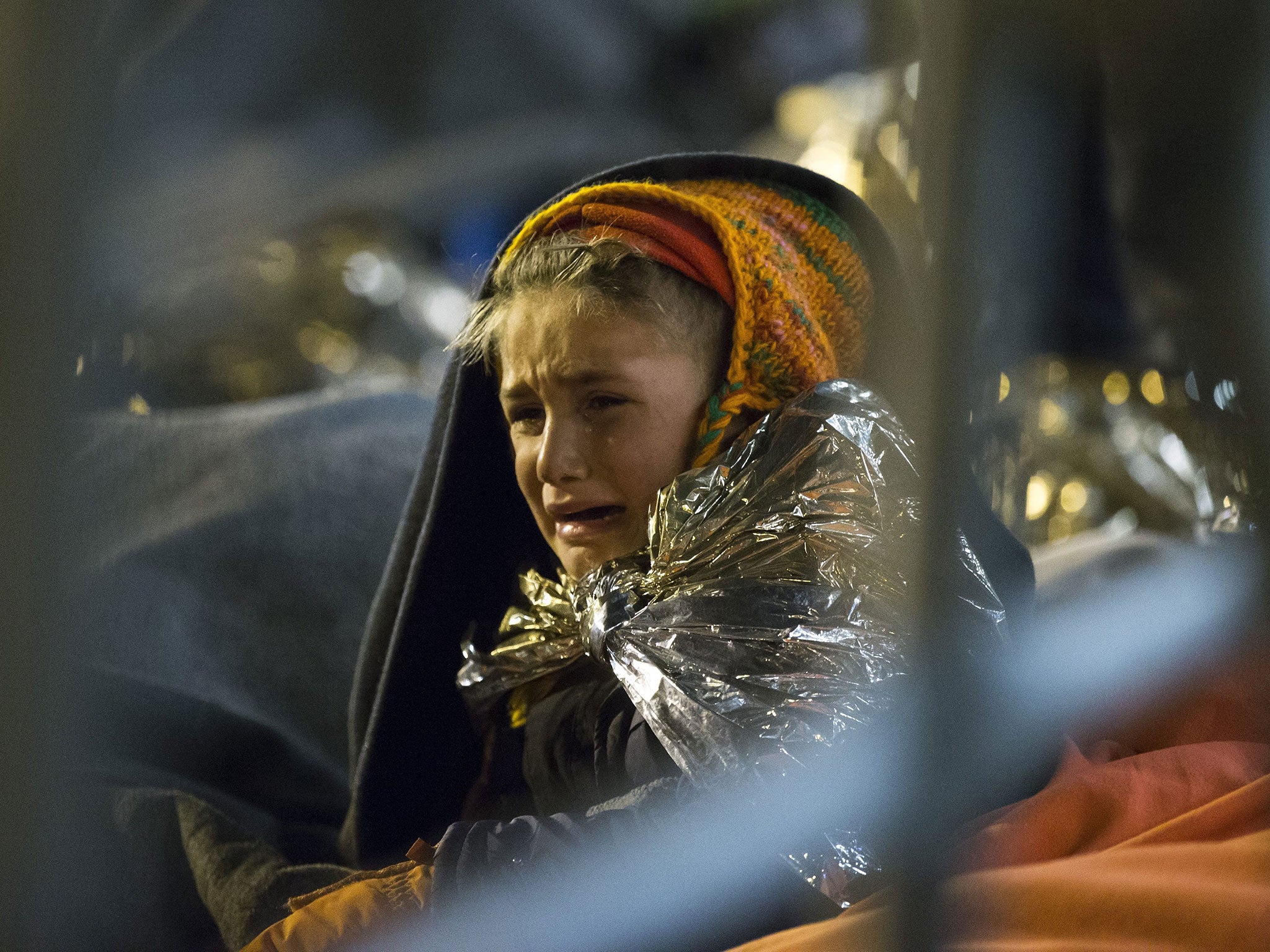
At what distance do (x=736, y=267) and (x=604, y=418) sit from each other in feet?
0.48

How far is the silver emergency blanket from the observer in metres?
0.70

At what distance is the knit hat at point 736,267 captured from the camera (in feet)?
2.72

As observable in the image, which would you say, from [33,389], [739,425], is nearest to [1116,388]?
[739,425]

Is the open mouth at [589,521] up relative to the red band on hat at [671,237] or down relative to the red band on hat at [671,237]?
down

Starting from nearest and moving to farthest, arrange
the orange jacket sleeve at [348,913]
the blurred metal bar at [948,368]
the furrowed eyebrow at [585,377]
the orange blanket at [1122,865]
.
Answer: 1. the blurred metal bar at [948,368]
2. the orange blanket at [1122,865]
3. the orange jacket sleeve at [348,913]
4. the furrowed eyebrow at [585,377]

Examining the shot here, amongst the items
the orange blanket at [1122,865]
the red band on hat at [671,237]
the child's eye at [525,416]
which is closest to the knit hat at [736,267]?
the red band on hat at [671,237]

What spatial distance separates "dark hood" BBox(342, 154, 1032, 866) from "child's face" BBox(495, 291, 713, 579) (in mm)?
164

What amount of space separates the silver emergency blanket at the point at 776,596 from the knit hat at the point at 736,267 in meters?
0.04

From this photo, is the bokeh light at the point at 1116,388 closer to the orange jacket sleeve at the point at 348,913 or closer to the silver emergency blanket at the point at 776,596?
the silver emergency blanket at the point at 776,596

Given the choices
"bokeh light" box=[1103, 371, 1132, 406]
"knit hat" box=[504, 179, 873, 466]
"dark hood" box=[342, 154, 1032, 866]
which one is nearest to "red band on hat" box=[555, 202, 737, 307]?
"knit hat" box=[504, 179, 873, 466]

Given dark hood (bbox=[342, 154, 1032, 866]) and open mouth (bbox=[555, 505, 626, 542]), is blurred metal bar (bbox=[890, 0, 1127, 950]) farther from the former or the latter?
dark hood (bbox=[342, 154, 1032, 866])

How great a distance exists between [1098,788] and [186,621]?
2.90 ft

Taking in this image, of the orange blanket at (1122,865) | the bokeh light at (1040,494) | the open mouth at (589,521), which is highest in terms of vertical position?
the open mouth at (589,521)

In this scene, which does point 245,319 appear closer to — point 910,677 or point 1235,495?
point 1235,495
